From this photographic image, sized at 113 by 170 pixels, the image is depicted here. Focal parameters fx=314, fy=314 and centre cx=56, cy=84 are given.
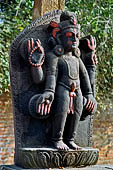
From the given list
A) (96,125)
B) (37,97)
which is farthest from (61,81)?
(96,125)

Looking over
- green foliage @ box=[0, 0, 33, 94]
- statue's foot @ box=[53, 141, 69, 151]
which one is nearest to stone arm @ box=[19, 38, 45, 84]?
statue's foot @ box=[53, 141, 69, 151]

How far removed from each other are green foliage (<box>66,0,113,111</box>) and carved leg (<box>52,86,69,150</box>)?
2472mm

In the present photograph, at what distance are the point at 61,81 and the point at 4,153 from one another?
292 cm

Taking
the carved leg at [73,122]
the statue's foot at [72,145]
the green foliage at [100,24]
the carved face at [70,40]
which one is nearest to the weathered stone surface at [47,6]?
the carved face at [70,40]

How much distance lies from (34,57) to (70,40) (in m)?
0.32

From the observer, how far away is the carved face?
244 cm

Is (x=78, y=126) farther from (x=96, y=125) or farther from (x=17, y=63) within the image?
(x=96, y=125)

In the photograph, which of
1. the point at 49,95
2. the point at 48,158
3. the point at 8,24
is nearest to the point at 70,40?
the point at 49,95

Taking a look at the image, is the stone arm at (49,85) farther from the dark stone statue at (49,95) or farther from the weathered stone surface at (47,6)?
the weathered stone surface at (47,6)

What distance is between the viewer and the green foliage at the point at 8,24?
4590 mm

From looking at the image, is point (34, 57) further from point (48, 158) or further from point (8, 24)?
point (8, 24)

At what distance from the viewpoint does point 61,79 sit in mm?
2439

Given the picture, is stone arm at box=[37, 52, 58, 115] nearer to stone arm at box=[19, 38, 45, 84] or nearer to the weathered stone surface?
stone arm at box=[19, 38, 45, 84]

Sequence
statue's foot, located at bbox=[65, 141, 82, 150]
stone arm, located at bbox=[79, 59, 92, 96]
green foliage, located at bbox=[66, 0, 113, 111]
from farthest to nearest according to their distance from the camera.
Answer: green foliage, located at bbox=[66, 0, 113, 111] < stone arm, located at bbox=[79, 59, 92, 96] < statue's foot, located at bbox=[65, 141, 82, 150]
